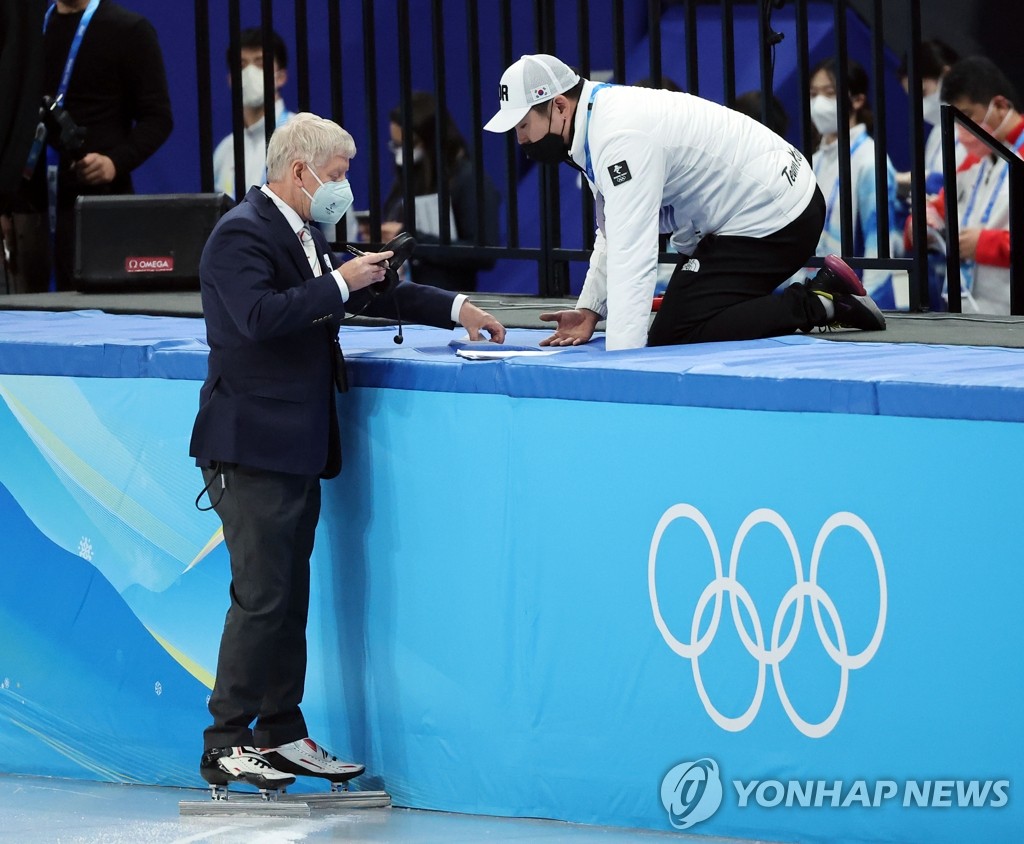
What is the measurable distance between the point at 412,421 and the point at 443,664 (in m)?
0.62

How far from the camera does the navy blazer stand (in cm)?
413

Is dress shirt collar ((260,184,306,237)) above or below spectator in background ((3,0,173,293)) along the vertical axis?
below

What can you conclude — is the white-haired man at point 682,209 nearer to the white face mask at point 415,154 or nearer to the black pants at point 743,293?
the black pants at point 743,293

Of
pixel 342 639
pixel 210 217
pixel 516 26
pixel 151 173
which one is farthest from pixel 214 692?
pixel 516 26

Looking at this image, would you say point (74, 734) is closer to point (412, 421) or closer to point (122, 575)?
point (122, 575)

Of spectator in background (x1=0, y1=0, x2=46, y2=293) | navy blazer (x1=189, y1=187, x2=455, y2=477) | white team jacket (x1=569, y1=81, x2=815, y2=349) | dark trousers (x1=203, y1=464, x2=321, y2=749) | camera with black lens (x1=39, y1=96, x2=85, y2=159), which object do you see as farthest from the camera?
camera with black lens (x1=39, y1=96, x2=85, y2=159)

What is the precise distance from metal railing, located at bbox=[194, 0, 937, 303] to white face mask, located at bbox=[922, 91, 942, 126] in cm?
26

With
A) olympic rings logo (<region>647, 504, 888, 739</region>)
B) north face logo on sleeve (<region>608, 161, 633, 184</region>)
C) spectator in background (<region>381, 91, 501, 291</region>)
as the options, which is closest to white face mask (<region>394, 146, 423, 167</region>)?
spectator in background (<region>381, 91, 501, 291</region>)

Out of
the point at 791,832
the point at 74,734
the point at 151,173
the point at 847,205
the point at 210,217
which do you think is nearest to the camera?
the point at 791,832

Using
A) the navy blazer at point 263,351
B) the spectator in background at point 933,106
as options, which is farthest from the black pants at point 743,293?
the spectator in background at point 933,106

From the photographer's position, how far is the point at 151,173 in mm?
8734

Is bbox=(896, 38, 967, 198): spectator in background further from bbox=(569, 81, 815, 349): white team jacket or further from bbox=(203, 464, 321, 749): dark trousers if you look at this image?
bbox=(203, 464, 321, 749): dark trousers

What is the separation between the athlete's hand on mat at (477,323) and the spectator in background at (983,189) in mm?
2203

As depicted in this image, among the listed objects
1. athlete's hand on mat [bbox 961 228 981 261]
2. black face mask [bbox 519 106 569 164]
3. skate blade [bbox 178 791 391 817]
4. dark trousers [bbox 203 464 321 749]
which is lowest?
skate blade [bbox 178 791 391 817]
